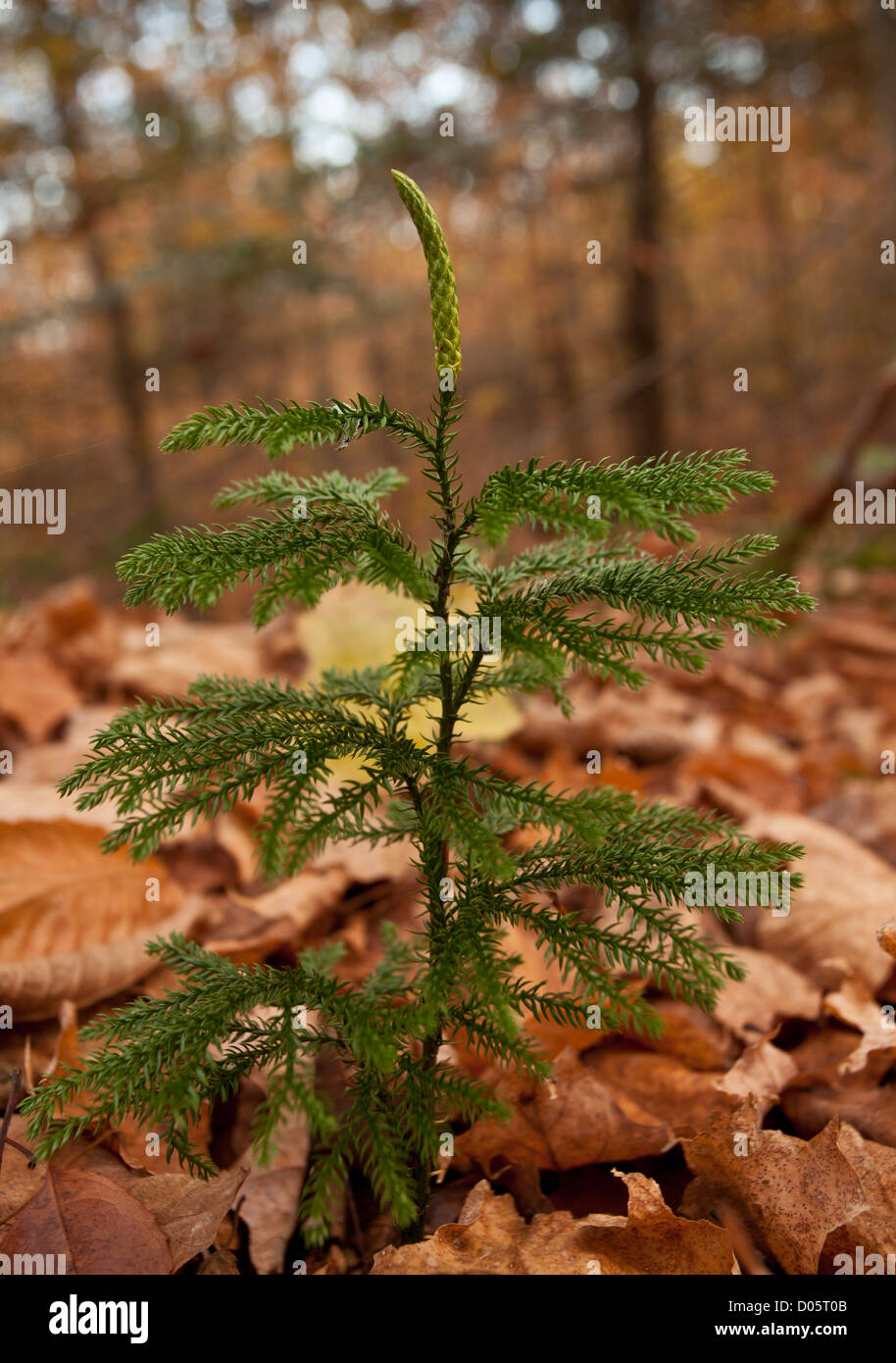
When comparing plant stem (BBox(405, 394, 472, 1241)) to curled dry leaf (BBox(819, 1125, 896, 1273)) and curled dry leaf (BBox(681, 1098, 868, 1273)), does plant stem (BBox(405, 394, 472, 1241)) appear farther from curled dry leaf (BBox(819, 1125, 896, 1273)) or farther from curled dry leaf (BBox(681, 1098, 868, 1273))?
curled dry leaf (BBox(819, 1125, 896, 1273))

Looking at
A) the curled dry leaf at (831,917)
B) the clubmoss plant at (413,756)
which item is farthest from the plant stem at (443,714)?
the curled dry leaf at (831,917)

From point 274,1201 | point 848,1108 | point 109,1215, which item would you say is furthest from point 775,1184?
point 109,1215

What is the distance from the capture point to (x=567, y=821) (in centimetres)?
98

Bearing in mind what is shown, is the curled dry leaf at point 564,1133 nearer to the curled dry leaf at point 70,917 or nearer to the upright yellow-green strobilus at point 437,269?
the curled dry leaf at point 70,917

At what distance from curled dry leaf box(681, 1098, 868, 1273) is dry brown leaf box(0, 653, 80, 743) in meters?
2.19

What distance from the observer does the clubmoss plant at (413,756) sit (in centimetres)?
92

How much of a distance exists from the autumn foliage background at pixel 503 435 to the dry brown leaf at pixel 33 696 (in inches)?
0.5

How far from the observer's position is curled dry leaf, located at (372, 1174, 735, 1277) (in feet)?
3.49

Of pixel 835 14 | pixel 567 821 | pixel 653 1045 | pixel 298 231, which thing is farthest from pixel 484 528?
pixel 835 14

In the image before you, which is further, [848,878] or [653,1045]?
[848,878]

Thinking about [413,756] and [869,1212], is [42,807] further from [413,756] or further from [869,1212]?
[869,1212]

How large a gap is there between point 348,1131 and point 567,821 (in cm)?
43

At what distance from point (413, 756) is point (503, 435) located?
13026 millimetres
